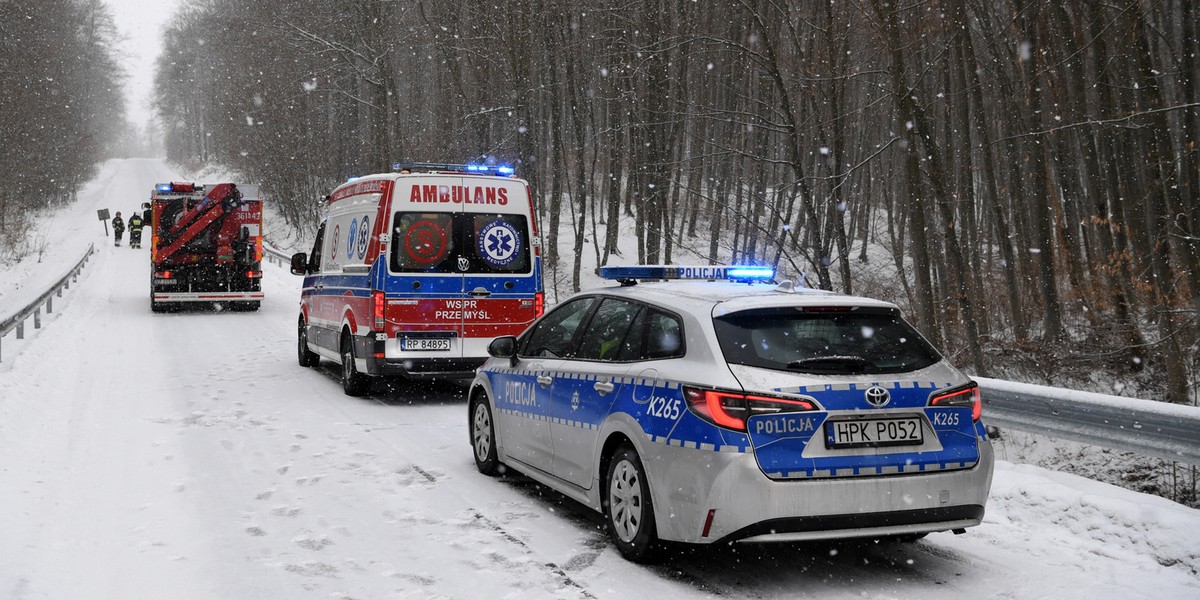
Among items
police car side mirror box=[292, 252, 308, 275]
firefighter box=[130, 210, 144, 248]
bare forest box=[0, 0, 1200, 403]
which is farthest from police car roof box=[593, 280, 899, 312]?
firefighter box=[130, 210, 144, 248]

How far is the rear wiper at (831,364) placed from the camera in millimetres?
4941

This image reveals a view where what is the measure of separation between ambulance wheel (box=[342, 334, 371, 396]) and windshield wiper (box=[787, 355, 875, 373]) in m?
7.66

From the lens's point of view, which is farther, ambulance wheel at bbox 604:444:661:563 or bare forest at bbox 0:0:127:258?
bare forest at bbox 0:0:127:258

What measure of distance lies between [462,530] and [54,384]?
8.38 metres

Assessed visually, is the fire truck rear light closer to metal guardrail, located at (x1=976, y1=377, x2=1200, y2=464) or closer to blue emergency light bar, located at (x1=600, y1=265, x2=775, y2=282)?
blue emergency light bar, located at (x1=600, y1=265, x2=775, y2=282)

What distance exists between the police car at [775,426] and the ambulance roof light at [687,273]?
493 mm

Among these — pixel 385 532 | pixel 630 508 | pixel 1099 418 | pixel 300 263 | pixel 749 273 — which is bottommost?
pixel 385 532

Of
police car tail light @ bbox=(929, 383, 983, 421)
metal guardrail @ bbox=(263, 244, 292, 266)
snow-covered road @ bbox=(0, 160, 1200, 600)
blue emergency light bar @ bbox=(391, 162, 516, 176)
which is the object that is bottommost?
snow-covered road @ bbox=(0, 160, 1200, 600)

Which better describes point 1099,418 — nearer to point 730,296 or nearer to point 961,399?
point 961,399

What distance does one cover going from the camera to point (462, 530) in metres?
6.08

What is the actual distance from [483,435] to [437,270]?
3734 mm

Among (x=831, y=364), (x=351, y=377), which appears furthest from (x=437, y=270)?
(x=831, y=364)

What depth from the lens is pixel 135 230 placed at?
43.4m

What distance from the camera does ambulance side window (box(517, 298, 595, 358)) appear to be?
21.8 ft
